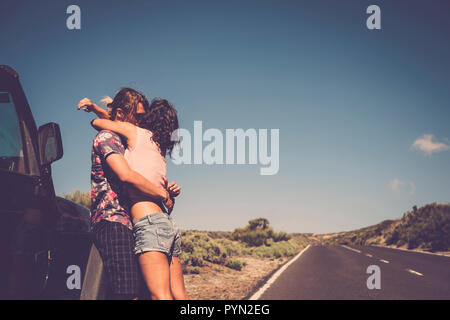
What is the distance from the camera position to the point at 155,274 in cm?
216

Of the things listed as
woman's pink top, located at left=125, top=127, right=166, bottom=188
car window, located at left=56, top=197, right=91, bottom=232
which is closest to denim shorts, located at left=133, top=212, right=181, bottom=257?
woman's pink top, located at left=125, top=127, right=166, bottom=188

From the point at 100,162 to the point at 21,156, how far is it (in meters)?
0.89

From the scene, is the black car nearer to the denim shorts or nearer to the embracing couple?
the embracing couple

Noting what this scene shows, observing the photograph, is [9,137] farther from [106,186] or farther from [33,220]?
[106,186]

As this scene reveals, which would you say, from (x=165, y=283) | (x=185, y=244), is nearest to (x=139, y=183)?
(x=165, y=283)

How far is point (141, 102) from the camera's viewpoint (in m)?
2.60

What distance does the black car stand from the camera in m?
2.04

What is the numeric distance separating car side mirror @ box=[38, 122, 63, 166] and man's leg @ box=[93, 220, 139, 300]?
83cm

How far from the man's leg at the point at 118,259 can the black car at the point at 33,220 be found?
0.29ft

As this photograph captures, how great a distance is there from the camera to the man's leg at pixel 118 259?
2096 millimetres

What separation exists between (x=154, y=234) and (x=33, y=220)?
77 centimetres

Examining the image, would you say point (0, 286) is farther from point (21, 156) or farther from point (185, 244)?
point (185, 244)
